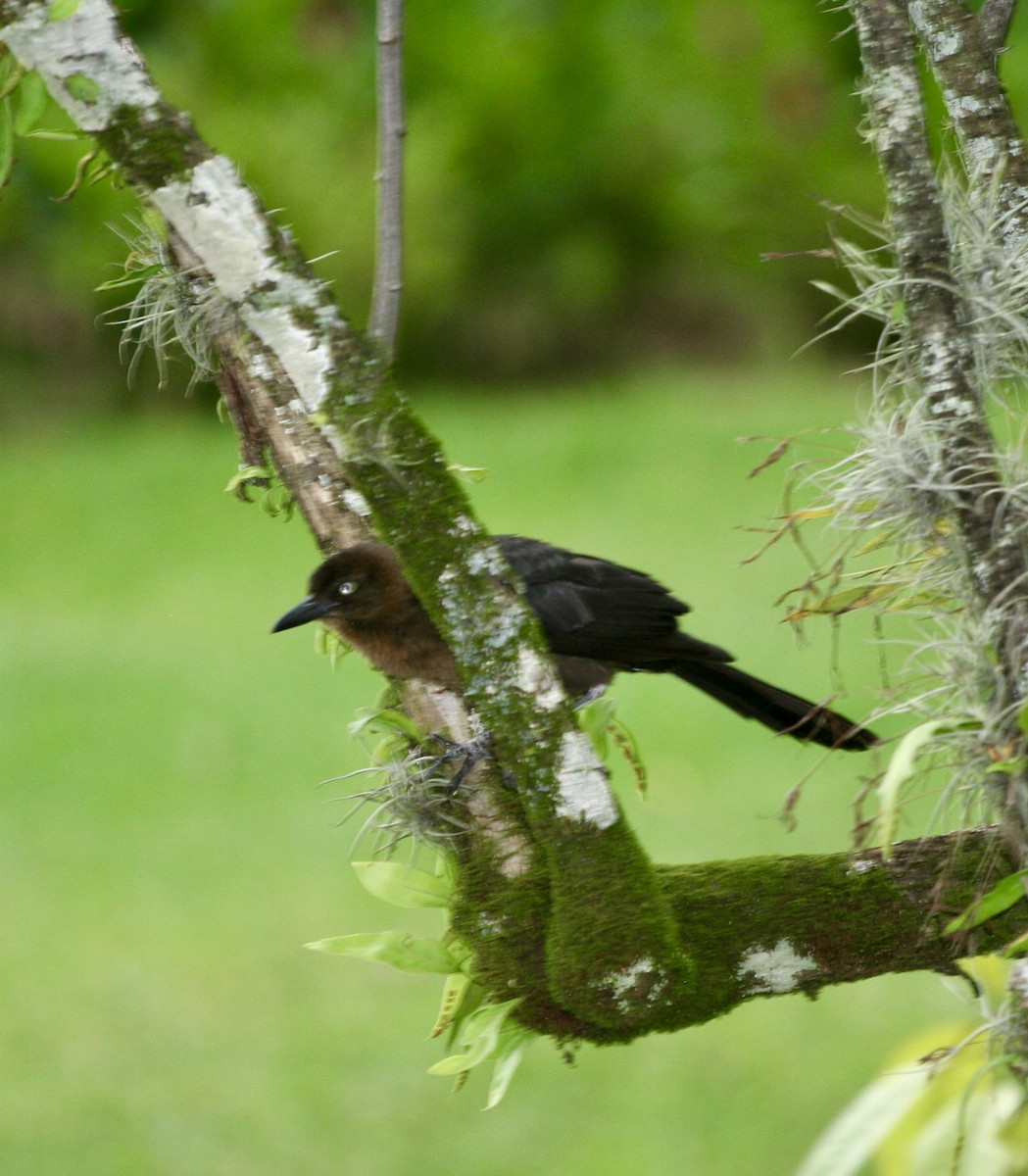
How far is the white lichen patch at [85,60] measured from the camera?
160 centimetres

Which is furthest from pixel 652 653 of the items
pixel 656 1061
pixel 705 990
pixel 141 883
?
pixel 141 883

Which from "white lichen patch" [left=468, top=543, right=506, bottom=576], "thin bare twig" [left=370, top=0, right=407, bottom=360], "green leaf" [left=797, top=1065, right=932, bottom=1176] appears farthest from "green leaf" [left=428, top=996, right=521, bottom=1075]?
"thin bare twig" [left=370, top=0, right=407, bottom=360]

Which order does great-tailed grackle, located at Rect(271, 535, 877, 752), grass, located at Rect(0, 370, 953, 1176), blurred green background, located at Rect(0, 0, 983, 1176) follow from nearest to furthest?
great-tailed grackle, located at Rect(271, 535, 877, 752), grass, located at Rect(0, 370, 953, 1176), blurred green background, located at Rect(0, 0, 983, 1176)

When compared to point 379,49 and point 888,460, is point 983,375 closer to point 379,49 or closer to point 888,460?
point 888,460

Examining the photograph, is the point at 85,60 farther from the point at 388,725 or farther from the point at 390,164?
the point at 388,725

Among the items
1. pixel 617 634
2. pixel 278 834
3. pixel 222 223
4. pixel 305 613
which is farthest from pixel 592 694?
pixel 278 834

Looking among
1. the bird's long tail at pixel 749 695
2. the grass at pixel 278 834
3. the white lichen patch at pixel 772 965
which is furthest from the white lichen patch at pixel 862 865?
the bird's long tail at pixel 749 695

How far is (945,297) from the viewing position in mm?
1613

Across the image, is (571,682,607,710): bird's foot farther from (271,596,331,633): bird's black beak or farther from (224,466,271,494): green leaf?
(224,466,271,494): green leaf

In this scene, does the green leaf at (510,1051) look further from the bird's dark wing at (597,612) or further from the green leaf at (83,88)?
the bird's dark wing at (597,612)

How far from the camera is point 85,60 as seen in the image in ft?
5.30

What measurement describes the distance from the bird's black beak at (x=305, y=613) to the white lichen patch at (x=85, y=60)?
1066 millimetres

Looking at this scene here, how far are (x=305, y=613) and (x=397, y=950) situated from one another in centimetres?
96

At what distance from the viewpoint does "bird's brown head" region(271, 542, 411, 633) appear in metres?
2.22
